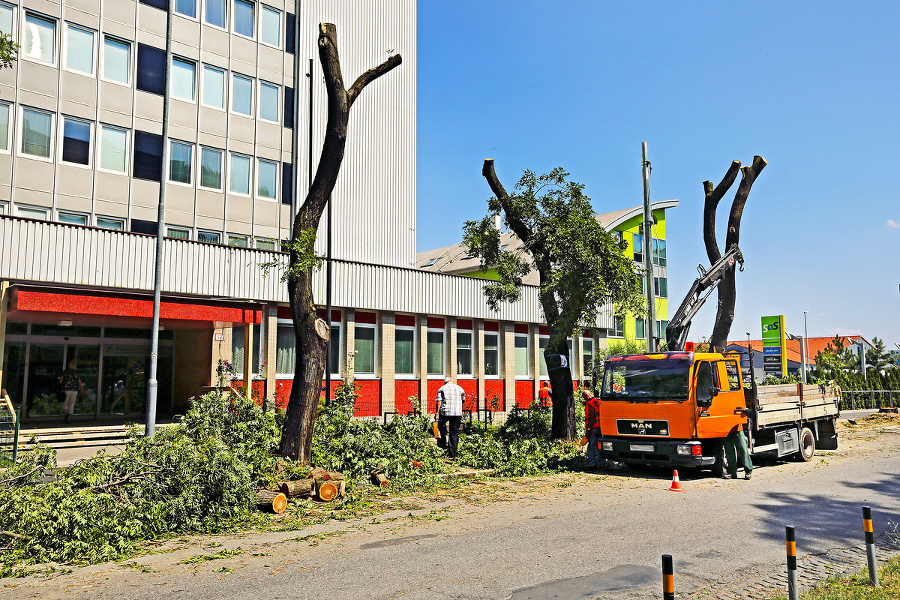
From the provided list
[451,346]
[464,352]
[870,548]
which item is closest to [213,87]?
[451,346]

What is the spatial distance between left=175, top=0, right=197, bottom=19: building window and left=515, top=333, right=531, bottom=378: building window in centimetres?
1837

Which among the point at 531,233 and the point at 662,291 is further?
the point at 662,291

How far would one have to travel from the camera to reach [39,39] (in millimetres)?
21656

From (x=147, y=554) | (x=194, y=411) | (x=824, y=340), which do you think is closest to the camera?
(x=147, y=554)

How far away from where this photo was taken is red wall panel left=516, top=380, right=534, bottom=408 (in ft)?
104

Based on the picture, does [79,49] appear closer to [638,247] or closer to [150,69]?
[150,69]

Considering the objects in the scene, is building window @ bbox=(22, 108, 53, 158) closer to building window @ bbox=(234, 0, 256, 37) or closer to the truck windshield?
building window @ bbox=(234, 0, 256, 37)

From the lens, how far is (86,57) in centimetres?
2259

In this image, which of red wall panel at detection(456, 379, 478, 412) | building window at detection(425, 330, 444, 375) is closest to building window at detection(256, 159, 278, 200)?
building window at detection(425, 330, 444, 375)

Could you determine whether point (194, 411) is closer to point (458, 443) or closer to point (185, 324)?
point (458, 443)

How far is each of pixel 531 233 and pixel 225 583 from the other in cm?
1285

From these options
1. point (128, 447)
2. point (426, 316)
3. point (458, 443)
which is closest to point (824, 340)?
point (426, 316)

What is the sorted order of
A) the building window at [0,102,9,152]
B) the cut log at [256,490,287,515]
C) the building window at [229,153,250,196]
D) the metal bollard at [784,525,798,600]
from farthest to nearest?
the building window at [229,153,250,196] → the building window at [0,102,9,152] → the cut log at [256,490,287,515] → the metal bollard at [784,525,798,600]

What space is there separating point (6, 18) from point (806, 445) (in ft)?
81.7
